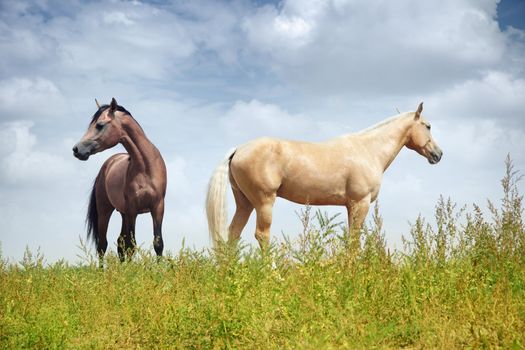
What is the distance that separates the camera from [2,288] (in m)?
6.98

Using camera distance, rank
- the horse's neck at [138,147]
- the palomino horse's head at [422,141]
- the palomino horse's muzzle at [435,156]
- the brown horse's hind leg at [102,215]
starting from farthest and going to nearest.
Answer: the brown horse's hind leg at [102,215], the palomino horse's muzzle at [435,156], the palomino horse's head at [422,141], the horse's neck at [138,147]

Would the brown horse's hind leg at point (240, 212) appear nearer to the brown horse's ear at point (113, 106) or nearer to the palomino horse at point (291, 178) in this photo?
the palomino horse at point (291, 178)

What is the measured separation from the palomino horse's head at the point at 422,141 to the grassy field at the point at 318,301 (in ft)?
15.5

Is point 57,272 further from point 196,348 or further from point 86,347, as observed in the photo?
point 196,348

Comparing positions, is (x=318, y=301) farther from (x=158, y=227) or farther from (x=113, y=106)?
(x=113, y=106)

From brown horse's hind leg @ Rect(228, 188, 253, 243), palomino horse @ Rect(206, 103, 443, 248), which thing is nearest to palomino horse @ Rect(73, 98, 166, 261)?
palomino horse @ Rect(206, 103, 443, 248)

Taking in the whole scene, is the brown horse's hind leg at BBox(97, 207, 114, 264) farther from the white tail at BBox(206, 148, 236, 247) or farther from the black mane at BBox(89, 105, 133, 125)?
the white tail at BBox(206, 148, 236, 247)

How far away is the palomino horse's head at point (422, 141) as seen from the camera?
11.1 metres

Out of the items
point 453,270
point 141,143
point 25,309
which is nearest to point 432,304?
point 453,270

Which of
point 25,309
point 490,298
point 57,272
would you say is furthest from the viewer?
point 57,272

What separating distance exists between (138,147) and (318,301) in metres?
6.47

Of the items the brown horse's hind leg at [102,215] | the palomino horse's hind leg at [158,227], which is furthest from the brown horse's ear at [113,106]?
the brown horse's hind leg at [102,215]

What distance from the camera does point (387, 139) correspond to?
10.8 metres

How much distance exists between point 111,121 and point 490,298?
295 inches
